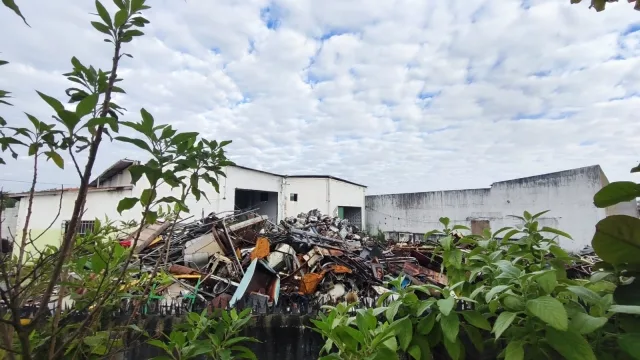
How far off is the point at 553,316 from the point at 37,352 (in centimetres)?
146

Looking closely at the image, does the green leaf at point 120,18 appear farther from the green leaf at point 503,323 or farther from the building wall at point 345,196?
the building wall at point 345,196

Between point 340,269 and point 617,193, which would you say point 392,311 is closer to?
point 617,193

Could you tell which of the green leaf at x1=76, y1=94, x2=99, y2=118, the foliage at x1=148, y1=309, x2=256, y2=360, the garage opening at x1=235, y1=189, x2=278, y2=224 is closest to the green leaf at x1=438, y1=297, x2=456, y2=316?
the foliage at x1=148, y1=309, x2=256, y2=360

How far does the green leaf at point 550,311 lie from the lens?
82cm

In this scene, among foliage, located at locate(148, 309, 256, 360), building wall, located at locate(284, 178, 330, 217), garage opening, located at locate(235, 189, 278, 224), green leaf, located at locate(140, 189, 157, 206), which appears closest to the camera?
green leaf, located at locate(140, 189, 157, 206)

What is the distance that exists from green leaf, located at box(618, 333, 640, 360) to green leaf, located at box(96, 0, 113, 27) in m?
1.47

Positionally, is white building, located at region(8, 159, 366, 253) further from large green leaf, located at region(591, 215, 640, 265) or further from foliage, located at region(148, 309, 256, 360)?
large green leaf, located at region(591, 215, 640, 265)

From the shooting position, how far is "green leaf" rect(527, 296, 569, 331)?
2.68 feet

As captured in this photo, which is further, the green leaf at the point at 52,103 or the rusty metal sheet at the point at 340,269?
the rusty metal sheet at the point at 340,269

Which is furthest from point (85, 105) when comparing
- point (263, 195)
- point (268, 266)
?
point (263, 195)

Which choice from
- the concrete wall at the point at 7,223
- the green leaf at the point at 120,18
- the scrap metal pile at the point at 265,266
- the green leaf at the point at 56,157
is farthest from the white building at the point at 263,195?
the green leaf at the point at 120,18

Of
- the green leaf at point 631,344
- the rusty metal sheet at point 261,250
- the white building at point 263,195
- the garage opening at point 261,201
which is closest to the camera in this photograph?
the green leaf at point 631,344

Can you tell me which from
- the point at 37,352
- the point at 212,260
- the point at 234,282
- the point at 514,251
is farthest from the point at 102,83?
the point at 212,260

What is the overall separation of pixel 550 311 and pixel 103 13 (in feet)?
4.43
